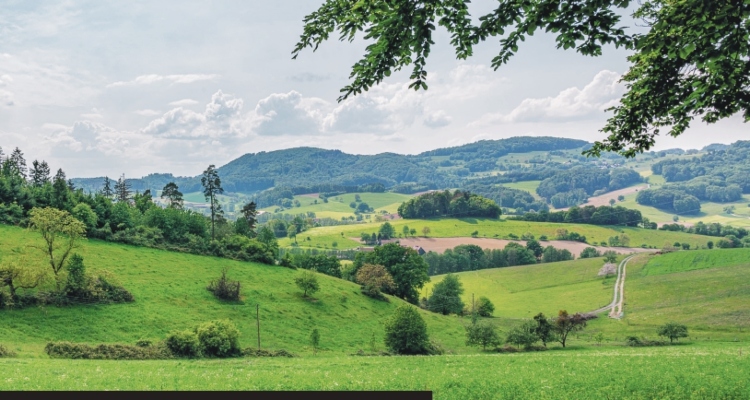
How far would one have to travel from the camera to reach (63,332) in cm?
5081

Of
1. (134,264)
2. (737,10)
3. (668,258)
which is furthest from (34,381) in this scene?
(668,258)

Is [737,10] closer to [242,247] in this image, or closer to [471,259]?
[242,247]

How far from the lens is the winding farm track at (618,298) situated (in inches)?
3986

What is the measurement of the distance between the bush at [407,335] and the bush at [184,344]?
22.6m

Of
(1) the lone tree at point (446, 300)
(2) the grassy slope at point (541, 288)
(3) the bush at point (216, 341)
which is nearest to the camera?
(3) the bush at point (216, 341)

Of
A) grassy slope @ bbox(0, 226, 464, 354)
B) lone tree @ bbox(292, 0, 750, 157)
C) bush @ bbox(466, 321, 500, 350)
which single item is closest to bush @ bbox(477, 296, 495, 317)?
grassy slope @ bbox(0, 226, 464, 354)

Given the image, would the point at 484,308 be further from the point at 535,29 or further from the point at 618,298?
the point at 535,29

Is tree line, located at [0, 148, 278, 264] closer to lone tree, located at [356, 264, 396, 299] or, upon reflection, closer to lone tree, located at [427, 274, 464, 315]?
lone tree, located at [356, 264, 396, 299]

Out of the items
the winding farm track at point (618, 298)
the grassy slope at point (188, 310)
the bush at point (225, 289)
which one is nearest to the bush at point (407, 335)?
the grassy slope at point (188, 310)

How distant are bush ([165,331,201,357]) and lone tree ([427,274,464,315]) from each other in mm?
64236

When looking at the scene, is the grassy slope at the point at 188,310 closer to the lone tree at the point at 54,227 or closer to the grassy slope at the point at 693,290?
the lone tree at the point at 54,227

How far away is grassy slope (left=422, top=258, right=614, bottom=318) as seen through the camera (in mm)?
112812

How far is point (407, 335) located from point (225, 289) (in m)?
30.2

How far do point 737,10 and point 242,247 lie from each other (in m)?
92.4
